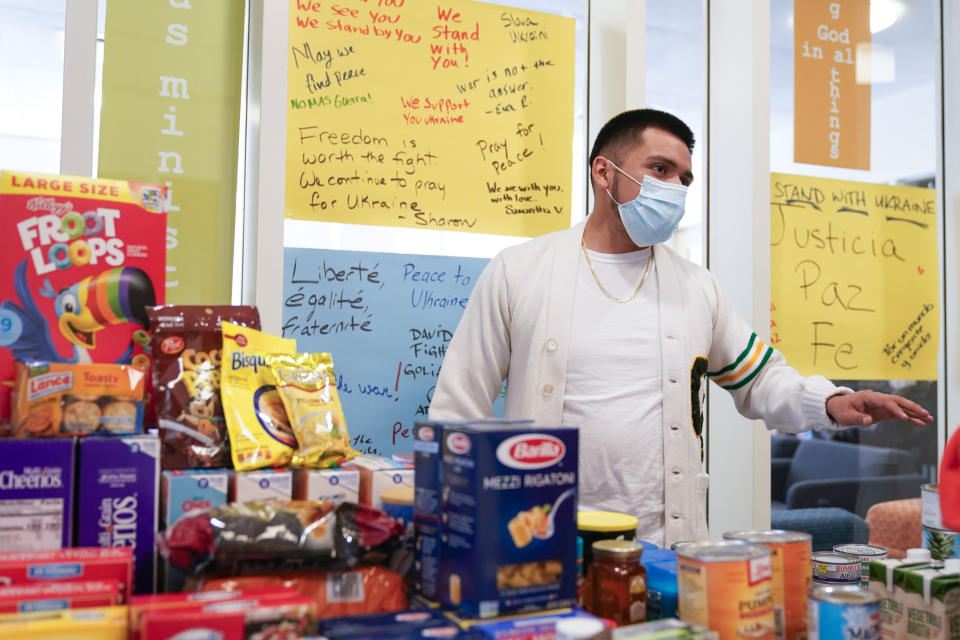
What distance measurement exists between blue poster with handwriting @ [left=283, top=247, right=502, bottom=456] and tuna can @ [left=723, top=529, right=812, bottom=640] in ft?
5.51

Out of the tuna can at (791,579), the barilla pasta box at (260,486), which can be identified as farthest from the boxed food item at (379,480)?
the tuna can at (791,579)

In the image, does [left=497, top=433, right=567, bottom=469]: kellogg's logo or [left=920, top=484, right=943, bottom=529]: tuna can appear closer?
[left=497, top=433, right=567, bottom=469]: kellogg's logo

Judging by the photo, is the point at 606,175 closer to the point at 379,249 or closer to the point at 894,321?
the point at 379,249

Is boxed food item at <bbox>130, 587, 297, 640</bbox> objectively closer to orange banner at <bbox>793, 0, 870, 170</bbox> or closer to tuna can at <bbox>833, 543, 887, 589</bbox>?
tuna can at <bbox>833, 543, 887, 589</bbox>

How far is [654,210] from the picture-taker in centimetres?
241

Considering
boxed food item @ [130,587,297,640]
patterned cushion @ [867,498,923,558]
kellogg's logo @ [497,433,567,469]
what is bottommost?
patterned cushion @ [867,498,923,558]

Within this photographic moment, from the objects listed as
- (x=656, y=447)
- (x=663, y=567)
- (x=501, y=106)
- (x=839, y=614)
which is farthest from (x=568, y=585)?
(x=501, y=106)

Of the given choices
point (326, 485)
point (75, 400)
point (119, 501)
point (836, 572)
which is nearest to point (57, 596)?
point (119, 501)

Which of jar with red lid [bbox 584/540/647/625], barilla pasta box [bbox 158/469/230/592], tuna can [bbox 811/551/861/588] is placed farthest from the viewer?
tuna can [bbox 811/551/861/588]

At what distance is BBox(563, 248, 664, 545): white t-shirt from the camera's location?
2270mm

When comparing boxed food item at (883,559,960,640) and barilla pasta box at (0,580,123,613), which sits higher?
barilla pasta box at (0,580,123,613)

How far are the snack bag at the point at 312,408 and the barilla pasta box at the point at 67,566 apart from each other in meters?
0.38

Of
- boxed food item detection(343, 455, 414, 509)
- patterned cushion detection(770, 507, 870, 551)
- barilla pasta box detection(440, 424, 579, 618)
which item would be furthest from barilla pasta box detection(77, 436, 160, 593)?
patterned cushion detection(770, 507, 870, 551)

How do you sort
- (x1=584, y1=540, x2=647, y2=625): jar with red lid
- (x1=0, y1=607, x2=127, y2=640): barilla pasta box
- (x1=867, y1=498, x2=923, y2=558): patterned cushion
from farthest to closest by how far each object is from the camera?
(x1=867, y1=498, x2=923, y2=558): patterned cushion, (x1=584, y1=540, x2=647, y2=625): jar with red lid, (x1=0, y1=607, x2=127, y2=640): barilla pasta box
